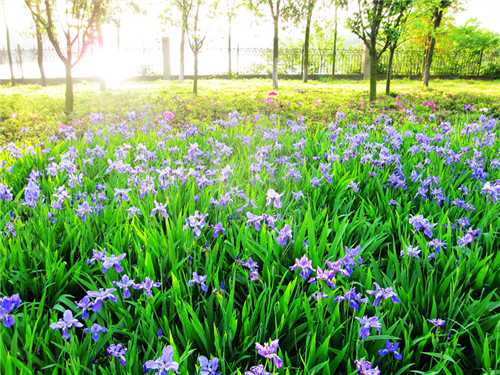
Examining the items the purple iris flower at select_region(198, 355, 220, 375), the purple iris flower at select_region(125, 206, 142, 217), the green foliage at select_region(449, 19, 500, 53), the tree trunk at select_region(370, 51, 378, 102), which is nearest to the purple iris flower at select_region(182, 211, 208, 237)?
the purple iris flower at select_region(125, 206, 142, 217)

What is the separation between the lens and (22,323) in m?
1.43

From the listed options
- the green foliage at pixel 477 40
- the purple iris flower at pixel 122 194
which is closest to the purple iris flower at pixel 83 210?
the purple iris flower at pixel 122 194

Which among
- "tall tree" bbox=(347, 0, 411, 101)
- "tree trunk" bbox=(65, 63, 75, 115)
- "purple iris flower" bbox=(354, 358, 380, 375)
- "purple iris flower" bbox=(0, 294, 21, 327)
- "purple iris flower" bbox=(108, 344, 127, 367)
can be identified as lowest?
"purple iris flower" bbox=(108, 344, 127, 367)

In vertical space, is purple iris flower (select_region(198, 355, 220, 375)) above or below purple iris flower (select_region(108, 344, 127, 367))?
above

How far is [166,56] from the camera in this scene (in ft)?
70.9

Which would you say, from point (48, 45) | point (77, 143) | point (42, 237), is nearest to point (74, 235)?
point (42, 237)

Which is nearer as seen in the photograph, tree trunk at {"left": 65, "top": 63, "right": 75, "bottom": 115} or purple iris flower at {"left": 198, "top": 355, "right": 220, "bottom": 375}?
purple iris flower at {"left": 198, "top": 355, "right": 220, "bottom": 375}

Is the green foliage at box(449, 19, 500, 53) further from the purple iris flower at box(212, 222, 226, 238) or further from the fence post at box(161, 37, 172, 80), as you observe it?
the purple iris flower at box(212, 222, 226, 238)

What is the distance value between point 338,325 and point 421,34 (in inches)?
814

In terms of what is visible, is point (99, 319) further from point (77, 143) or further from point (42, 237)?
point (77, 143)

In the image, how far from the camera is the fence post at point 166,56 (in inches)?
846

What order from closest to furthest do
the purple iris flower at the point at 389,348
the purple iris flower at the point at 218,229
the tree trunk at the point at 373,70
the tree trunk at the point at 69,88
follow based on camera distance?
the purple iris flower at the point at 389,348
the purple iris flower at the point at 218,229
the tree trunk at the point at 69,88
the tree trunk at the point at 373,70

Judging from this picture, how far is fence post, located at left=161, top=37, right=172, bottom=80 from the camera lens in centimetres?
2150

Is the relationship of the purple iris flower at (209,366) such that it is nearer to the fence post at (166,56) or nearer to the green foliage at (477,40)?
the fence post at (166,56)
